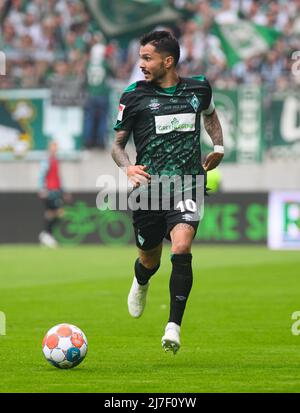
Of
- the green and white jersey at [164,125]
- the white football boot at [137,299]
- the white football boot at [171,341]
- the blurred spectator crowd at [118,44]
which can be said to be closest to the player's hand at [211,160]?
the green and white jersey at [164,125]

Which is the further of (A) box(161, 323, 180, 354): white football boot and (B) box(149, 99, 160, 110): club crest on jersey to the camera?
(B) box(149, 99, 160, 110): club crest on jersey

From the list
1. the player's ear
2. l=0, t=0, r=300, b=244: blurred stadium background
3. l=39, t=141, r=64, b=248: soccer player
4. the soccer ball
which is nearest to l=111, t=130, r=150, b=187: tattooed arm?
the player's ear

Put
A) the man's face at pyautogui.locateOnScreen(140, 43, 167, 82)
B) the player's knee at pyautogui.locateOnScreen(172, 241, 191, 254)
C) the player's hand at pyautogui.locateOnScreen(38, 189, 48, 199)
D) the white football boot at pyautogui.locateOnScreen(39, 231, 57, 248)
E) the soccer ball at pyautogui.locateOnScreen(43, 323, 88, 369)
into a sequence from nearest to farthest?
the soccer ball at pyautogui.locateOnScreen(43, 323, 88, 369)
the player's knee at pyautogui.locateOnScreen(172, 241, 191, 254)
the man's face at pyautogui.locateOnScreen(140, 43, 167, 82)
the white football boot at pyautogui.locateOnScreen(39, 231, 57, 248)
the player's hand at pyautogui.locateOnScreen(38, 189, 48, 199)

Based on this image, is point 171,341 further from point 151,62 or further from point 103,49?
point 103,49

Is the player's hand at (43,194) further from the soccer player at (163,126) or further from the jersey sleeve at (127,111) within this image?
the jersey sleeve at (127,111)

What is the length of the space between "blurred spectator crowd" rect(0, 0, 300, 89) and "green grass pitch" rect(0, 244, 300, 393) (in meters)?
6.11

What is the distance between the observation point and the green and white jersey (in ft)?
30.3

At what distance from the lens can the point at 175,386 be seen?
24.2 ft

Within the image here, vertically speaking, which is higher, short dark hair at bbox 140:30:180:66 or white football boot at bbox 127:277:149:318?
short dark hair at bbox 140:30:180:66

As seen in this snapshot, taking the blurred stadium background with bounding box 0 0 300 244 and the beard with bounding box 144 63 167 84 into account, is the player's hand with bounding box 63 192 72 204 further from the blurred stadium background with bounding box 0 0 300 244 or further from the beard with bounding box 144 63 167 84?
the beard with bounding box 144 63 167 84

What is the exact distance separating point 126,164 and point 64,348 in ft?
5.62

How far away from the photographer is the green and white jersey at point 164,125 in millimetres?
9250

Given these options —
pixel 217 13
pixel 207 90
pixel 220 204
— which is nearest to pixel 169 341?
pixel 207 90

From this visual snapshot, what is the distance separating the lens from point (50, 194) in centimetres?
2628
